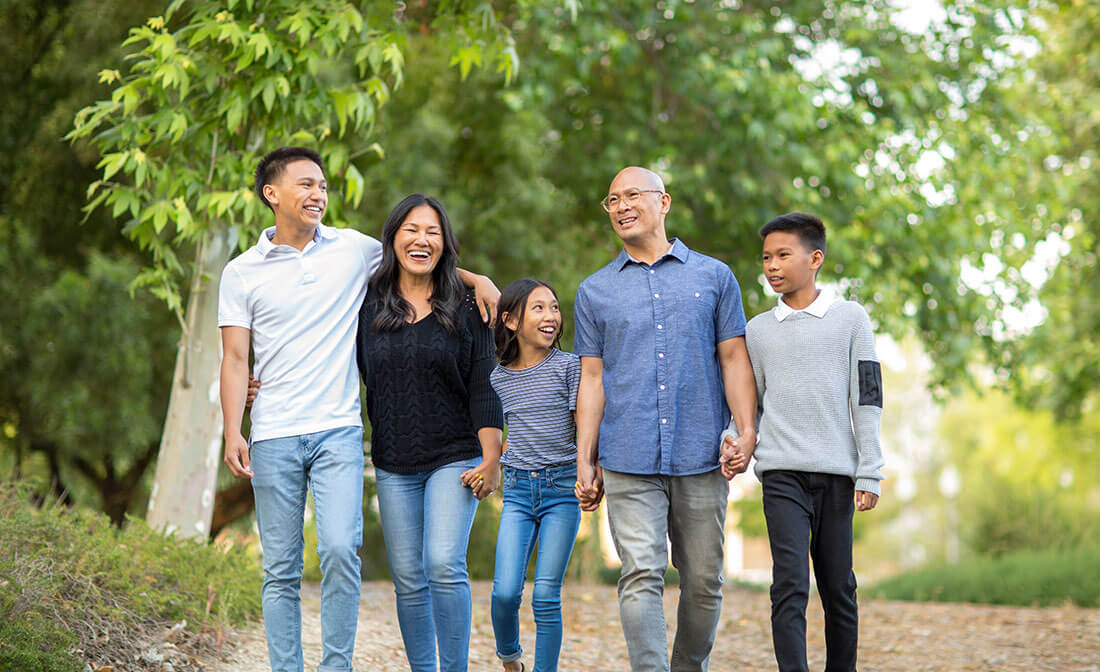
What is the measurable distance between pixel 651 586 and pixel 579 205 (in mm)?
7759

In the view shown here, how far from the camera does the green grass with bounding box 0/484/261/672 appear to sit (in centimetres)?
445

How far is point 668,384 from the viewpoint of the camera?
13.9 ft

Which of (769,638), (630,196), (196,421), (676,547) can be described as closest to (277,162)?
(630,196)

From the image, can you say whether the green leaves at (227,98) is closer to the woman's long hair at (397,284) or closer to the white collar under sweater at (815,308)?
the woman's long hair at (397,284)

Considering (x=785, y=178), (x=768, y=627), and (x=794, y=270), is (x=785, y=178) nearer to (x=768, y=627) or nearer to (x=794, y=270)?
(x=768, y=627)

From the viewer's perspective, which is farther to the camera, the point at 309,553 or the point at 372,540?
the point at 309,553

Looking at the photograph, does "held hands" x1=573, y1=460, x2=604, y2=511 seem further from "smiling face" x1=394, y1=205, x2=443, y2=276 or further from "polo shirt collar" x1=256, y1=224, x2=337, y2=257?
"polo shirt collar" x1=256, y1=224, x2=337, y2=257

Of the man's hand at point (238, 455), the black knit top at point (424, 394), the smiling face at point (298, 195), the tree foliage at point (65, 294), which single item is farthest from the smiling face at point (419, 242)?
the tree foliage at point (65, 294)

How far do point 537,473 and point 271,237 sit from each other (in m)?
1.47

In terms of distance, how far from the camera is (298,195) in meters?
4.29

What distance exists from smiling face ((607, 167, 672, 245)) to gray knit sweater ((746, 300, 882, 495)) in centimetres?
63

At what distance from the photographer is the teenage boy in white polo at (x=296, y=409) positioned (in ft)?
13.3

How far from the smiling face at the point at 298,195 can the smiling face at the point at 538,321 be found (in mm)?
949

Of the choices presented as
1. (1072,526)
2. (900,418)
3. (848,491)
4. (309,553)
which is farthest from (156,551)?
(900,418)
